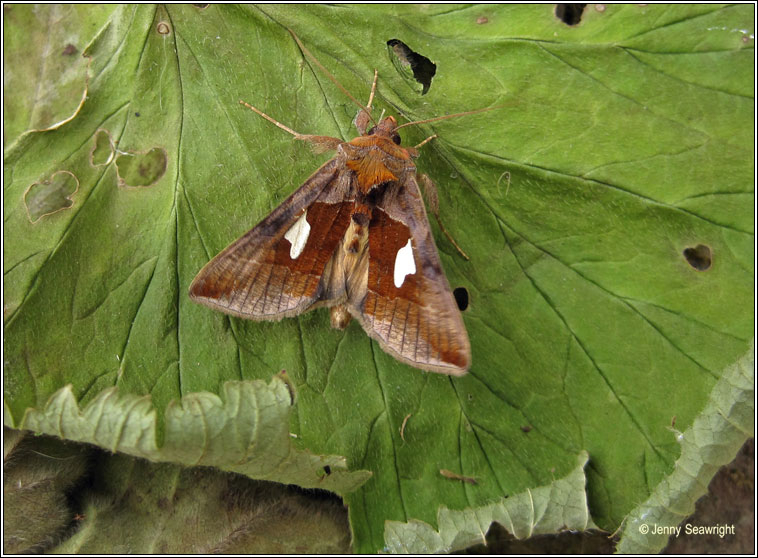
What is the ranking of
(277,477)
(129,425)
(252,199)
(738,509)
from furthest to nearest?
(738,509)
(252,199)
(277,477)
(129,425)

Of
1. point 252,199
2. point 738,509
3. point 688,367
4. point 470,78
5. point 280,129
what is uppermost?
point 470,78

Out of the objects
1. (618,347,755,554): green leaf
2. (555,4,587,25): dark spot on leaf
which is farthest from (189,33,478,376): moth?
(618,347,755,554): green leaf

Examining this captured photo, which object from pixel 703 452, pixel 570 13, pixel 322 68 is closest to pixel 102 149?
pixel 322 68

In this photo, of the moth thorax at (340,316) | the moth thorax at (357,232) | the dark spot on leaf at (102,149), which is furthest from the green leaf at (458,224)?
the moth thorax at (357,232)

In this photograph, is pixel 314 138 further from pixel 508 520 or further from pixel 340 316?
pixel 508 520

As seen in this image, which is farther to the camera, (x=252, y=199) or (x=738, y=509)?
(x=738, y=509)

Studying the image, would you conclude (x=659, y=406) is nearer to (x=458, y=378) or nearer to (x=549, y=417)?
(x=549, y=417)

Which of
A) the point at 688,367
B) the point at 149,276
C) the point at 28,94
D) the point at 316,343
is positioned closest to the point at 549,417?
the point at 688,367
